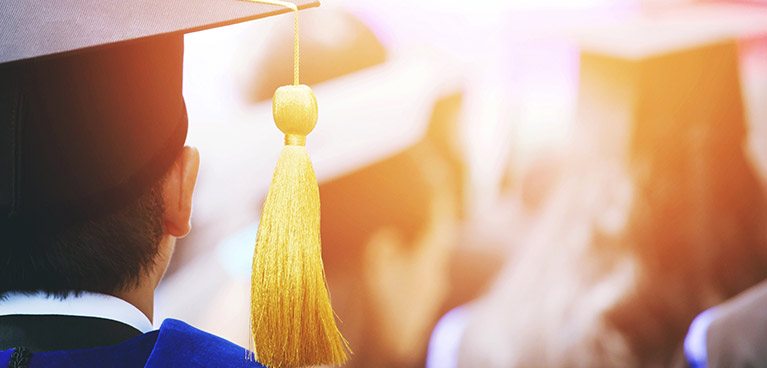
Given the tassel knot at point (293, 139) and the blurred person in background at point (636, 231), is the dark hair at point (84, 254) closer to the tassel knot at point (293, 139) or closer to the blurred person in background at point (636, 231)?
the tassel knot at point (293, 139)

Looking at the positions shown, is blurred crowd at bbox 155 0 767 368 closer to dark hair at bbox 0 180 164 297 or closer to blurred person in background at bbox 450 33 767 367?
blurred person in background at bbox 450 33 767 367

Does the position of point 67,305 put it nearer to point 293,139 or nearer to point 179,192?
point 179,192

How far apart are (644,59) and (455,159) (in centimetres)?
63

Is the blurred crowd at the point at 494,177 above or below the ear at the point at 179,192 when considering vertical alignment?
below

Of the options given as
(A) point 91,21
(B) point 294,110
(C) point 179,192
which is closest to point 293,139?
(B) point 294,110

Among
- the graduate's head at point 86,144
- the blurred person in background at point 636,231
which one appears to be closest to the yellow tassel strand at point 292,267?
the graduate's head at point 86,144

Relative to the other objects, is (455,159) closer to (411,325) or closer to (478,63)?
(478,63)

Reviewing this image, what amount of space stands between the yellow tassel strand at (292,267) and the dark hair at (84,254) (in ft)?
0.43

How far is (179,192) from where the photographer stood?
2.28 feet

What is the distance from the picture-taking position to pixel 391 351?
1705 millimetres

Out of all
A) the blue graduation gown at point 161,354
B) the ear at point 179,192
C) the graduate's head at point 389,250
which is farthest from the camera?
the graduate's head at point 389,250

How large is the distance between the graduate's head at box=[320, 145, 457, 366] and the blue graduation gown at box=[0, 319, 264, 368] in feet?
3.28

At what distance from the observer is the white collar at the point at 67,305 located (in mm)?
607

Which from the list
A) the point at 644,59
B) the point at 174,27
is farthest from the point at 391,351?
the point at 174,27
